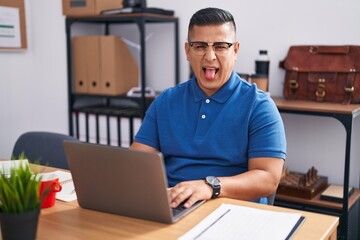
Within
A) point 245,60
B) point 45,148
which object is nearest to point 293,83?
point 245,60

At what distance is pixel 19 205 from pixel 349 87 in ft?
6.57

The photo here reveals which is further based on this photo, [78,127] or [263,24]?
[78,127]

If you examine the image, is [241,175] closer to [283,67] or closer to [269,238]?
[269,238]

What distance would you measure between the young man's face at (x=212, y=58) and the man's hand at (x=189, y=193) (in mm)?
489

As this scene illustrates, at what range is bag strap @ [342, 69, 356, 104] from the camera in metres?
2.49

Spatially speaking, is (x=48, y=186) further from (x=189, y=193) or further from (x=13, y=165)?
(x=189, y=193)

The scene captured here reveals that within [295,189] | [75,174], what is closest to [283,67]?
[295,189]

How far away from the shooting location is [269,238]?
1.06 m

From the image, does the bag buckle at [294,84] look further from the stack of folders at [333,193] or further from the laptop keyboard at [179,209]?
the laptop keyboard at [179,209]

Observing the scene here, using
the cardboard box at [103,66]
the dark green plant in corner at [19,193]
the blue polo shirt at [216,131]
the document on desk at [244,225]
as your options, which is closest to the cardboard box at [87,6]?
the cardboard box at [103,66]

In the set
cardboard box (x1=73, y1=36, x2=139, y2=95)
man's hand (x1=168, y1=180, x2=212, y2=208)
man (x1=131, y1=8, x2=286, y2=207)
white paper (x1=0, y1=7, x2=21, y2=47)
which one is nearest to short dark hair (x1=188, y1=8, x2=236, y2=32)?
man (x1=131, y1=8, x2=286, y2=207)

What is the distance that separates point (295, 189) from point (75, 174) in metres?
1.65

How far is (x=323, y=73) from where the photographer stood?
2609 mm

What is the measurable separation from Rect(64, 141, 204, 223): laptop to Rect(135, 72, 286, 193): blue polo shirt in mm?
386
